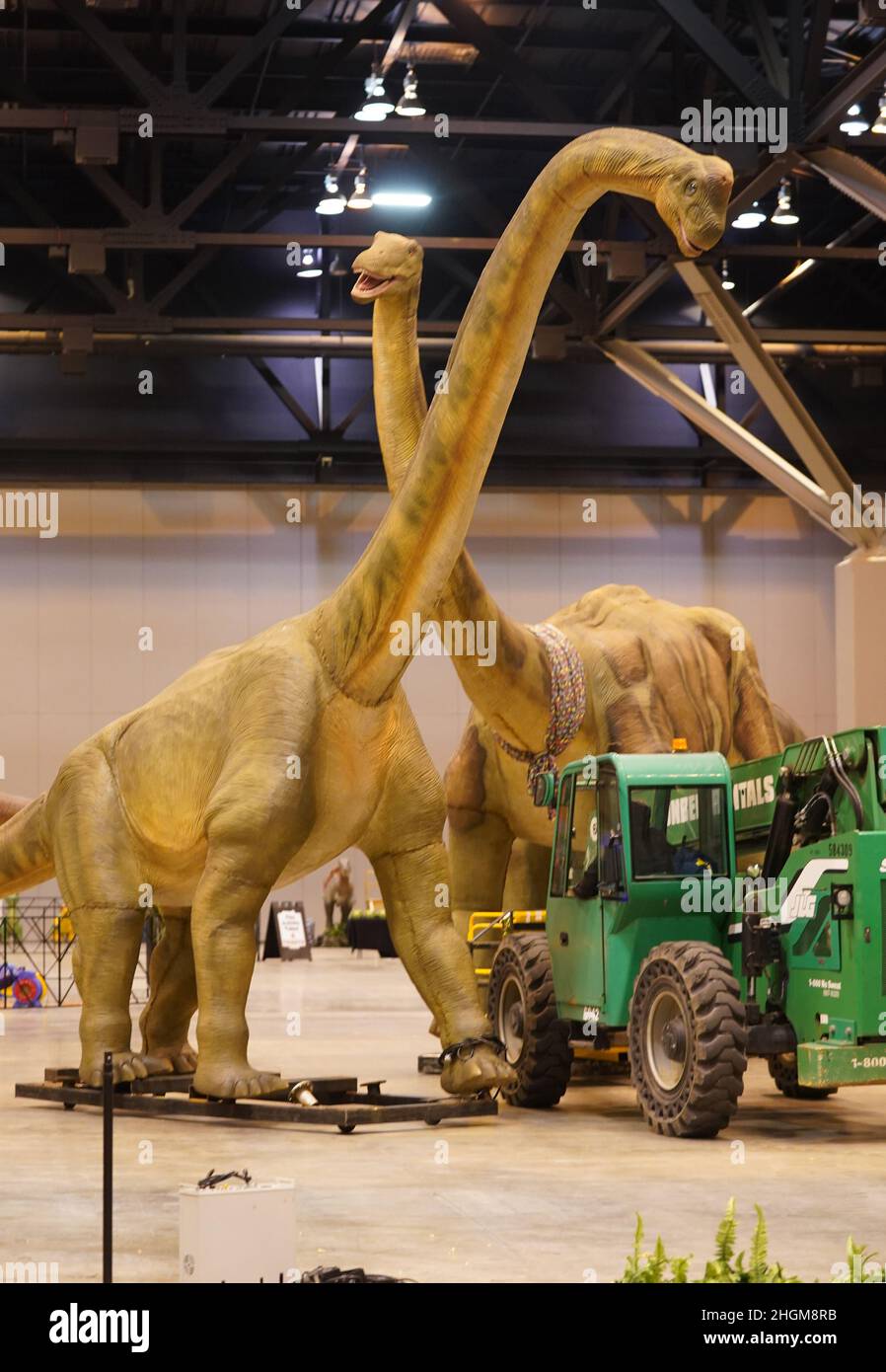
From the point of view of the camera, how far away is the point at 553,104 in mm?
18094

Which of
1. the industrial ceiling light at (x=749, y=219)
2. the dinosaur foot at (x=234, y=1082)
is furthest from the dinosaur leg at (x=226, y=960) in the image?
the industrial ceiling light at (x=749, y=219)

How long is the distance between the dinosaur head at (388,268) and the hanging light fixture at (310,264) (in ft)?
51.9

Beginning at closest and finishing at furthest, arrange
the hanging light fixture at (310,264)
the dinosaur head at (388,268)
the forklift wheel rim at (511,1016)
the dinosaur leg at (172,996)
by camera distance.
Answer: the dinosaur head at (388,268), the forklift wheel rim at (511,1016), the dinosaur leg at (172,996), the hanging light fixture at (310,264)

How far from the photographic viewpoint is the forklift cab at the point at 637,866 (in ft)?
33.4

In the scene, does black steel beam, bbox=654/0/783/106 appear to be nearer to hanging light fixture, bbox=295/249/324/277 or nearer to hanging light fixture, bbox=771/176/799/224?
hanging light fixture, bbox=771/176/799/224

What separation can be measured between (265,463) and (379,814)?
19.5m

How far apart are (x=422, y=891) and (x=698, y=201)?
13.7 feet

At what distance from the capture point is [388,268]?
1043 cm

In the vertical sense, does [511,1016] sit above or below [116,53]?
below

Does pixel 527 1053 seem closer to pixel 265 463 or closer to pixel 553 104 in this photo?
pixel 553 104

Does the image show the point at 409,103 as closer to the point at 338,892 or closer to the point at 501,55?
the point at 501,55

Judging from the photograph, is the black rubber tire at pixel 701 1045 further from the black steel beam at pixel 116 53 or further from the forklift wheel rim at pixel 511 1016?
the black steel beam at pixel 116 53

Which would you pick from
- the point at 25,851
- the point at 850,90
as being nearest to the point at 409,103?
the point at 850,90
